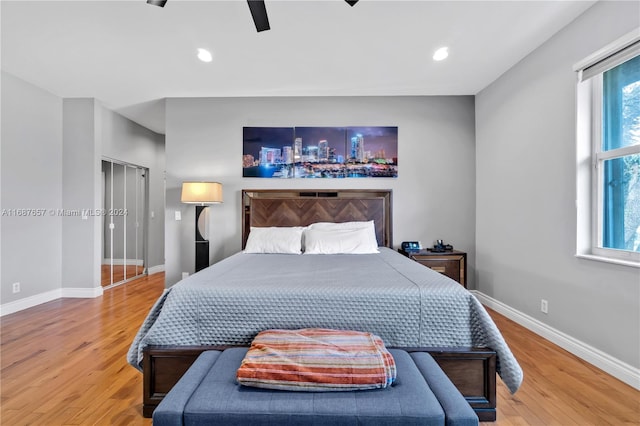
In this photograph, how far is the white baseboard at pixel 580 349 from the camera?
6.44 ft

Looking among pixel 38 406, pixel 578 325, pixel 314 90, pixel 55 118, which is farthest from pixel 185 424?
pixel 55 118

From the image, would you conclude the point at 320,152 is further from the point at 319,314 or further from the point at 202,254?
the point at 319,314

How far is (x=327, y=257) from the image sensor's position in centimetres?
296

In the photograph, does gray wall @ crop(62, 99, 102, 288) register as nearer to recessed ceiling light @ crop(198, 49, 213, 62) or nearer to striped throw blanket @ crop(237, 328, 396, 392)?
recessed ceiling light @ crop(198, 49, 213, 62)

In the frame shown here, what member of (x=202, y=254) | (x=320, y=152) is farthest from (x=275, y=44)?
Answer: (x=202, y=254)

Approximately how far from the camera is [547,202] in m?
2.71

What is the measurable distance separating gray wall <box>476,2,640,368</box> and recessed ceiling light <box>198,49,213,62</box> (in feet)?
10.2

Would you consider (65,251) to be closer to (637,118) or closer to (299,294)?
(299,294)

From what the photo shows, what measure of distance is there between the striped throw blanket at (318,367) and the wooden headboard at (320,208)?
8.37 feet

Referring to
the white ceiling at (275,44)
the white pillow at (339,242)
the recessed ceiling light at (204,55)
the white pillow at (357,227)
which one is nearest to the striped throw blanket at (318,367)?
the white pillow at (339,242)

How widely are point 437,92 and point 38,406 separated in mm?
4595

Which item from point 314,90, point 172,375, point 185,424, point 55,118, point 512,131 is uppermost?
point 314,90

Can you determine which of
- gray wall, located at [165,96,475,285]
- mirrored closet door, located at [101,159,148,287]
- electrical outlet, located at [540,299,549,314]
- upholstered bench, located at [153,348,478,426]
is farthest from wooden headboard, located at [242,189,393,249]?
upholstered bench, located at [153,348,478,426]

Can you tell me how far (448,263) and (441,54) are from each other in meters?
2.25
